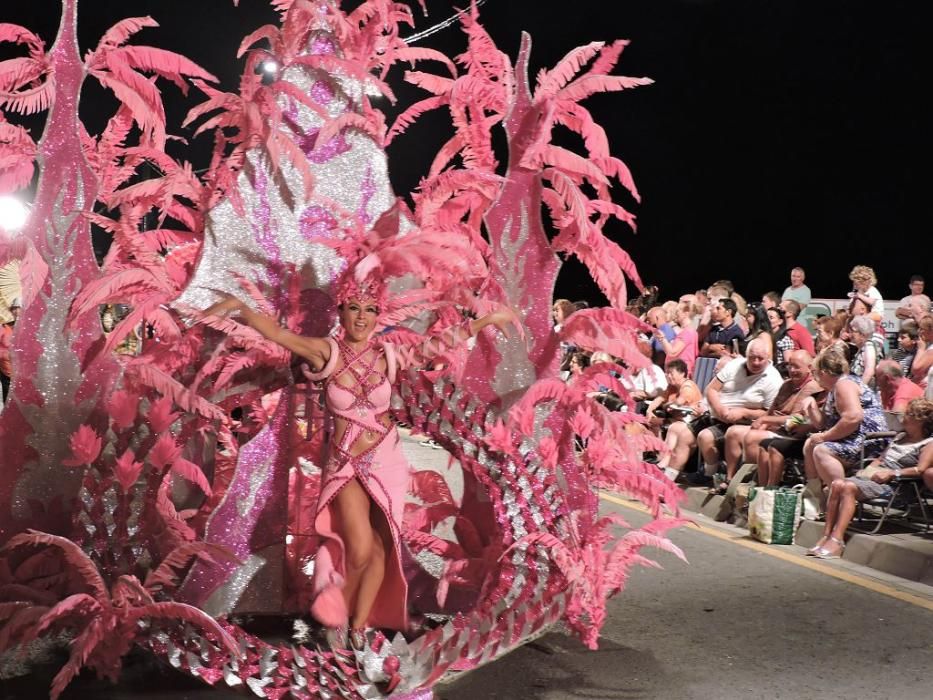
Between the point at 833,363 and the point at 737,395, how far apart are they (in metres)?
1.59

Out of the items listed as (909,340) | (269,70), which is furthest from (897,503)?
(269,70)

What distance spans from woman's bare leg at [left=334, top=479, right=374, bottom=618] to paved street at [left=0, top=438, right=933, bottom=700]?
0.56 m

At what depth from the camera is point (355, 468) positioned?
439 cm

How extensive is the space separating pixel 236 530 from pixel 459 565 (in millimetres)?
981

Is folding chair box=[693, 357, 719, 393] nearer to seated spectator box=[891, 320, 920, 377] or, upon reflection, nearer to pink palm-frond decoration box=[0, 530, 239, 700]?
seated spectator box=[891, 320, 920, 377]

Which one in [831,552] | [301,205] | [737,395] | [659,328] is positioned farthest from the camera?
[659,328]

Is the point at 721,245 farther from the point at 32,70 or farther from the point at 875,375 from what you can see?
the point at 32,70

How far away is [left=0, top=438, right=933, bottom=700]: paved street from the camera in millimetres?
4418

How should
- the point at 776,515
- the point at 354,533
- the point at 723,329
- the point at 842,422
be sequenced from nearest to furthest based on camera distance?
the point at 354,533 → the point at 842,422 → the point at 776,515 → the point at 723,329

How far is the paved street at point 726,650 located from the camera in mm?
4418

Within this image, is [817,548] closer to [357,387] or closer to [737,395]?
[737,395]

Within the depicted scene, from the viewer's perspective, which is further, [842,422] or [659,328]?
[659,328]

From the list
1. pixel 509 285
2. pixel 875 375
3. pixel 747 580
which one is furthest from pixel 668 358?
pixel 509 285

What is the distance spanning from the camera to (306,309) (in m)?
4.82
